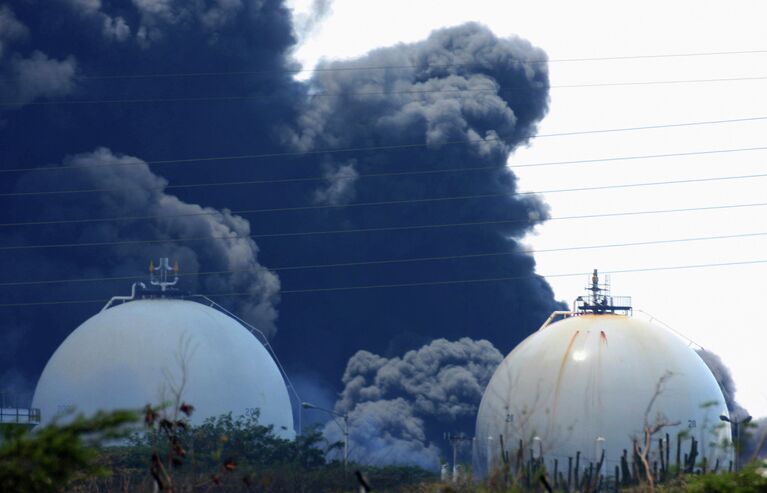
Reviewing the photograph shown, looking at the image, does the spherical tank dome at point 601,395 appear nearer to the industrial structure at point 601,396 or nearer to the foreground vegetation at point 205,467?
the industrial structure at point 601,396

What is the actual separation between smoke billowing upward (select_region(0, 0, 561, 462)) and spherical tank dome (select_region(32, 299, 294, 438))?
79.1 feet

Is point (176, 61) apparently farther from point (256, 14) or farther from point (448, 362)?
point (448, 362)

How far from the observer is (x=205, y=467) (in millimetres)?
49844

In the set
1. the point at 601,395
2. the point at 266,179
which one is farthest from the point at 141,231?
the point at 601,395

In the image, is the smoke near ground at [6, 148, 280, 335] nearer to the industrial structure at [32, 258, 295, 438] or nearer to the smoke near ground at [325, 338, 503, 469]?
the smoke near ground at [325, 338, 503, 469]

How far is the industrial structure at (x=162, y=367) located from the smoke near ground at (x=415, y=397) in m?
15.5

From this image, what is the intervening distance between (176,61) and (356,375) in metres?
24.8

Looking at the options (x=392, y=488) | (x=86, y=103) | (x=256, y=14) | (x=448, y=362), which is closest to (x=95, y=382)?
(x=392, y=488)

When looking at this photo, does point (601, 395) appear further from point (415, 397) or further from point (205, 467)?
point (415, 397)

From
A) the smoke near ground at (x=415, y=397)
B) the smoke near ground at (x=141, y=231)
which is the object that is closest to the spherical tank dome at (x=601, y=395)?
the smoke near ground at (x=415, y=397)

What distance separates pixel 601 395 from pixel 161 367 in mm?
17405

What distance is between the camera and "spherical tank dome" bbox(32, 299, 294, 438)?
5800 centimetres

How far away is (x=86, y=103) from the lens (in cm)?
9306

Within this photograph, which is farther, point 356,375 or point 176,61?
point 176,61
